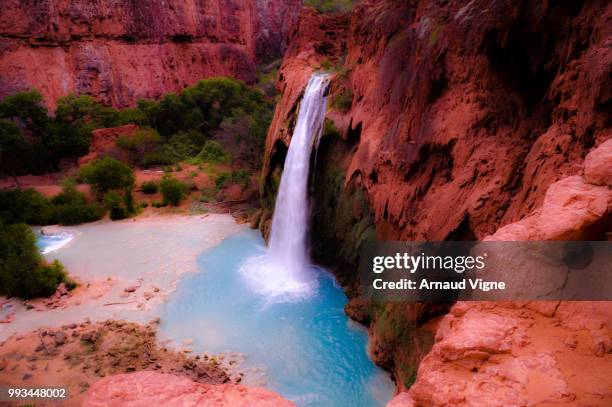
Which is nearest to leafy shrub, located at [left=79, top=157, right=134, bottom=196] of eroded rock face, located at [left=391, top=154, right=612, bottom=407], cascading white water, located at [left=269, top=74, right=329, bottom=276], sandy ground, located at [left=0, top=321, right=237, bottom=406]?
cascading white water, located at [left=269, top=74, right=329, bottom=276]

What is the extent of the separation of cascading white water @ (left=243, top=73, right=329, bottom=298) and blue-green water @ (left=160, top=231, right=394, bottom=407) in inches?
27.4

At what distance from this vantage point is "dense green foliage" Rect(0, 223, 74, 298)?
11.2 m

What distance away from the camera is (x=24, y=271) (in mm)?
11266

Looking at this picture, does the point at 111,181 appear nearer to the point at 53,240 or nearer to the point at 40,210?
the point at 40,210

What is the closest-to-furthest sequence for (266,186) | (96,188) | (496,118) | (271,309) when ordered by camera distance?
(496,118) < (271,309) < (266,186) < (96,188)

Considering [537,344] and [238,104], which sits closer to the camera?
[537,344]

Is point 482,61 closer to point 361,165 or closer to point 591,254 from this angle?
point 361,165

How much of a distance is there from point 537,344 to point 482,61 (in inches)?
204

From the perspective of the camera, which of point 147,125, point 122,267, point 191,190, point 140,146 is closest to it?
point 122,267

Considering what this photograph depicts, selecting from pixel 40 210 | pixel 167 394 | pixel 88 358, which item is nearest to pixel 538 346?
pixel 167 394

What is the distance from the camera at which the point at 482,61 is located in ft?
21.0

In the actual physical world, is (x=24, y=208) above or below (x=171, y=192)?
below

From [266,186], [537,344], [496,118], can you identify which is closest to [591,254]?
[537,344]

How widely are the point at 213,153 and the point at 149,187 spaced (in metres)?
6.61
